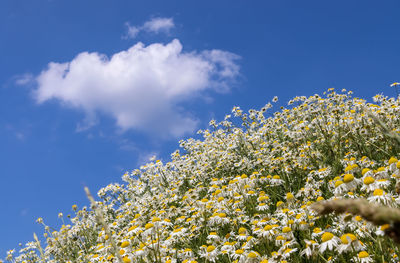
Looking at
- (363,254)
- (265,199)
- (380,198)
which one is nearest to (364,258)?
(363,254)

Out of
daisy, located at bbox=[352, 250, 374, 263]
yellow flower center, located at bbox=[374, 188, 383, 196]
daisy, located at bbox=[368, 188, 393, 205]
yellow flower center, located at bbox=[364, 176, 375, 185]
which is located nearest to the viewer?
daisy, located at bbox=[352, 250, 374, 263]

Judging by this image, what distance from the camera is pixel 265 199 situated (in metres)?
6.68

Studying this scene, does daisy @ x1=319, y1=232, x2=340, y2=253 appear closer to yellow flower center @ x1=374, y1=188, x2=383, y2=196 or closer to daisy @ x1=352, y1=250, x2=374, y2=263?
daisy @ x1=352, y1=250, x2=374, y2=263

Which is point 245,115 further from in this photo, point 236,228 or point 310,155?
point 236,228

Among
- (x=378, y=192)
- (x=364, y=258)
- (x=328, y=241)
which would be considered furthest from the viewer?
(x=378, y=192)

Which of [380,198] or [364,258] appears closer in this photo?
[364,258]

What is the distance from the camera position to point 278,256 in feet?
13.3

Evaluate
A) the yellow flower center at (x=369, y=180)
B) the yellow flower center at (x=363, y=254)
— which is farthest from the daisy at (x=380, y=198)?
the yellow flower center at (x=363, y=254)

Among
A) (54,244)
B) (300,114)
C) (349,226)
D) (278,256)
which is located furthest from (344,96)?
(54,244)

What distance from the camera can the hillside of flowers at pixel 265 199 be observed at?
13.6ft

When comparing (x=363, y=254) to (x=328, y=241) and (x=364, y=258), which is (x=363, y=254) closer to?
(x=364, y=258)

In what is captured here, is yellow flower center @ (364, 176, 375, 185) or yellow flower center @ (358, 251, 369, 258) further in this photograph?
yellow flower center @ (364, 176, 375, 185)

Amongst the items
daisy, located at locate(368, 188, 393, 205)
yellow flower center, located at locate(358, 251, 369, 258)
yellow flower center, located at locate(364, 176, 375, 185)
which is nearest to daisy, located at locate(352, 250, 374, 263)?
yellow flower center, located at locate(358, 251, 369, 258)

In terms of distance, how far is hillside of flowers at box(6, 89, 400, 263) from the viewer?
415 cm
